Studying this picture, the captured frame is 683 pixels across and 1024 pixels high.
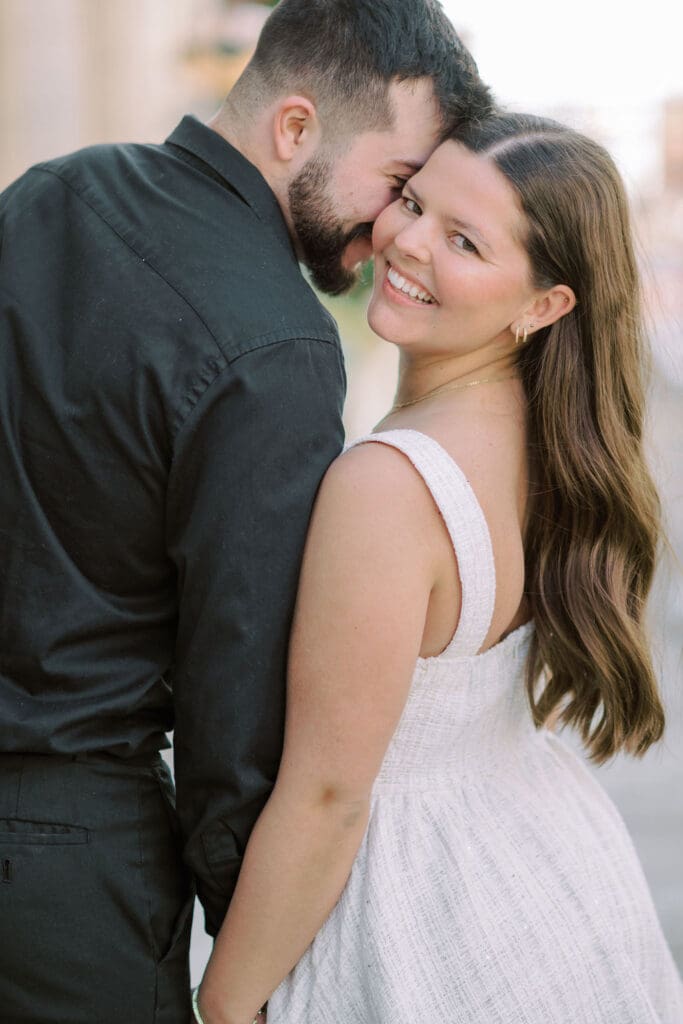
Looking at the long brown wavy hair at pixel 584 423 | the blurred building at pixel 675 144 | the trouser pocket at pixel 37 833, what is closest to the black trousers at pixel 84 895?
the trouser pocket at pixel 37 833

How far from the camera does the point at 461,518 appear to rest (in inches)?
70.4

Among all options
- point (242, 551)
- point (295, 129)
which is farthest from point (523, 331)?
point (242, 551)

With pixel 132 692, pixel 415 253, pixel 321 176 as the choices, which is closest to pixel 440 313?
pixel 415 253

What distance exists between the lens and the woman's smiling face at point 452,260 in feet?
6.27

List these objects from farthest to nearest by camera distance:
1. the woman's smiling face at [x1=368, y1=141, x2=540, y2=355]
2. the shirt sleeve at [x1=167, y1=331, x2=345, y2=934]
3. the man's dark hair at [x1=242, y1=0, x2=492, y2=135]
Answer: the man's dark hair at [x1=242, y1=0, x2=492, y2=135] → the woman's smiling face at [x1=368, y1=141, x2=540, y2=355] → the shirt sleeve at [x1=167, y1=331, x2=345, y2=934]

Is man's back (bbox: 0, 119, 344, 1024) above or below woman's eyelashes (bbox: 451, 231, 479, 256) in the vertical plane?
below

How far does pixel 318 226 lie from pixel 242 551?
672 millimetres

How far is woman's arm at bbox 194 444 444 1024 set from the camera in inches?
66.8

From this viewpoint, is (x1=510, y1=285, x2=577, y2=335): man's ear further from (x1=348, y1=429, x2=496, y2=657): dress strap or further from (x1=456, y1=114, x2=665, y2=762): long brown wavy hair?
(x1=348, y1=429, x2=496, y2=657): dress strap

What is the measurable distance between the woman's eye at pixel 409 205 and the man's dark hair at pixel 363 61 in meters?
0.13

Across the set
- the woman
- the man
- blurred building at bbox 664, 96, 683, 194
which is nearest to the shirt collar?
the man

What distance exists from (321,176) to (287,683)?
0.87m

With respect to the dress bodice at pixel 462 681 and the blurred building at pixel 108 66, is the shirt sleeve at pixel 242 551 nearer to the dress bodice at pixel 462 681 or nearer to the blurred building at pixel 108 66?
the dress bodice at pixel 462 681

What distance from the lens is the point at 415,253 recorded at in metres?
1.95
